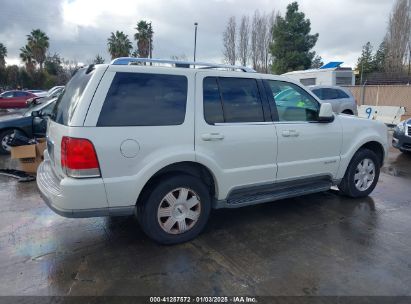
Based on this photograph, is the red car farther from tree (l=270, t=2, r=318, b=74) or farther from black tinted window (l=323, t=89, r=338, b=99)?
tree (l=270, t=2, r=318, b=74)

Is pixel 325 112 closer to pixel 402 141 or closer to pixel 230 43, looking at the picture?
pixel 402 141

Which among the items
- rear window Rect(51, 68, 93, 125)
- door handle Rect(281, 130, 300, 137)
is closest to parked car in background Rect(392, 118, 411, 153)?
door handle Rect(281, 130, 300, 137)

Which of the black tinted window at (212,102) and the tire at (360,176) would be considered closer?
the black tinted window at (212,102)

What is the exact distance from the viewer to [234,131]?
381 centimetres

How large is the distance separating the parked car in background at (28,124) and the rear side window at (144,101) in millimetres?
5336

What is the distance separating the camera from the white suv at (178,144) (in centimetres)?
318

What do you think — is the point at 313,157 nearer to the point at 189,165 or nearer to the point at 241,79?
the point at 241,79

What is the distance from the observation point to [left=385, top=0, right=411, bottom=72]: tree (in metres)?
36.6

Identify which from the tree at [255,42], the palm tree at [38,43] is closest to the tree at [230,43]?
the tree at [255,42]

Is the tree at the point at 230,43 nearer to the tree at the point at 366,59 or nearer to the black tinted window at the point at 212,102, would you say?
the tree at the point at 366,59

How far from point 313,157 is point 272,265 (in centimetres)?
177

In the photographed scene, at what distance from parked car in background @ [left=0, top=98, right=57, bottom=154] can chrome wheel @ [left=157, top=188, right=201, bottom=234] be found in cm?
549

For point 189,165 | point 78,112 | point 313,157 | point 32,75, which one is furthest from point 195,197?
point 32,75

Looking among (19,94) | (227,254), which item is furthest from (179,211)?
(19,94)
